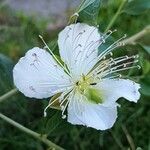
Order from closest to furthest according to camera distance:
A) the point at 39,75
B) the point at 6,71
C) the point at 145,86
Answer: the point at 39,75 → the point at 6,71 → the point at 145,86

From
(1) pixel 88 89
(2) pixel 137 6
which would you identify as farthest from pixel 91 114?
(2) pixel 137 6

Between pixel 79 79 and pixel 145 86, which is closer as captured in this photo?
pixel 79 79

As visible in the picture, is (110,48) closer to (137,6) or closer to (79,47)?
(79,47)

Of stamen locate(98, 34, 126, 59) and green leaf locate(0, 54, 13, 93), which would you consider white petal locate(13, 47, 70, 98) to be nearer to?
stamen locate(98, 34, 126, 59)

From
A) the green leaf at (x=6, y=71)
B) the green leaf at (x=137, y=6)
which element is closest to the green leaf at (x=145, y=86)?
the green leaf at (x=137, y=6)

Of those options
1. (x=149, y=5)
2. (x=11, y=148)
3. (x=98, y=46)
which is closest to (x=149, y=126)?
(x=11, y=148)

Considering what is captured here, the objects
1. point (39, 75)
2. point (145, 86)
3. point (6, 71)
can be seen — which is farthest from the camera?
point (145, 86)

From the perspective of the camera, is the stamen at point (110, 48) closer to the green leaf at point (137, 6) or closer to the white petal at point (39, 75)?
the white petal at point (39, 75)
